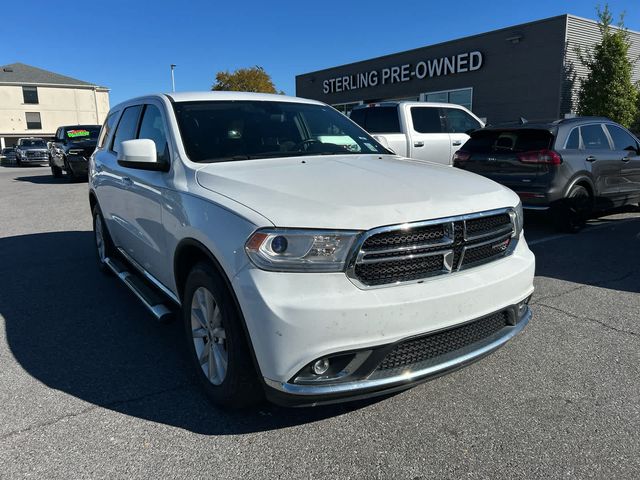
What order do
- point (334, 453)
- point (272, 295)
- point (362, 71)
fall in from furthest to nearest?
point (362, 71) → point (334, 453) → point (272, 295)

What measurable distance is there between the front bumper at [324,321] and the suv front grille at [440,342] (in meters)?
0.07

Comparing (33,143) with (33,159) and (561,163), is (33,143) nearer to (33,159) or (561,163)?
(33,159)

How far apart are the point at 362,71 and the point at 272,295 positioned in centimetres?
2635

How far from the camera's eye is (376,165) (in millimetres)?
3318

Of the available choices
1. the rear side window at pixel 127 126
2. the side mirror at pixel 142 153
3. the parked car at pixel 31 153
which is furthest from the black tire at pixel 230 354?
the parked car at pixel 31 153

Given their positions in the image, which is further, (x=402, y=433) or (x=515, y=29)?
(x=515, y=29)

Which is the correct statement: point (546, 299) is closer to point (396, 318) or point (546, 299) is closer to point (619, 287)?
point (619, 287)

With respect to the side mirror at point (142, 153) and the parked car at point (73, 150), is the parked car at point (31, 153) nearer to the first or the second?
the parked car at point (73, 150)

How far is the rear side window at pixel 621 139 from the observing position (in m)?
7.86

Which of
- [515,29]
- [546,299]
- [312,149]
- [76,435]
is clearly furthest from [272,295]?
[515,29]

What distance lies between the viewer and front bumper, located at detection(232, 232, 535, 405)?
7.23 ft

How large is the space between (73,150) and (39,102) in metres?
43.9

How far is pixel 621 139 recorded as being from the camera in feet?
26.3

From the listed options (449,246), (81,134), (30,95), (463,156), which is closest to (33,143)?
(81,134)
